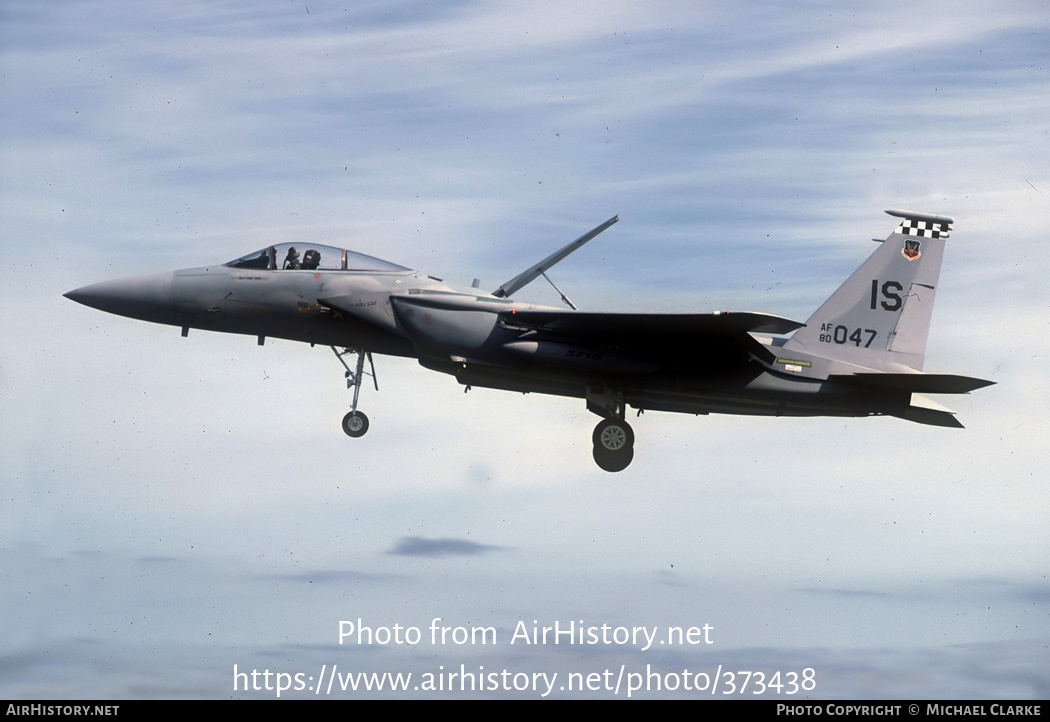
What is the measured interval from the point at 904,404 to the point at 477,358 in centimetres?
760

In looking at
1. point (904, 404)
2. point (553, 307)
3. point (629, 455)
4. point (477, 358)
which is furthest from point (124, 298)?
point (904, 404)

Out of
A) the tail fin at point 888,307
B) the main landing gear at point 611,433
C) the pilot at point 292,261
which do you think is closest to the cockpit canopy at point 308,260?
the pilot at point 292,261

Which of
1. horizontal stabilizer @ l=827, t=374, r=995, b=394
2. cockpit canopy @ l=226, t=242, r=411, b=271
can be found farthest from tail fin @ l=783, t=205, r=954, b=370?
cockpit canopy @ l=226, t=242, r=411, b=271

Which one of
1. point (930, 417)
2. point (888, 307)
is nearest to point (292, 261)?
point (888, 307)

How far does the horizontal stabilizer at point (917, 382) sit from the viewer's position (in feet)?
60.1

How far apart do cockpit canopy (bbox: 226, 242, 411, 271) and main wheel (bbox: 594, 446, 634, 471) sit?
473 cm

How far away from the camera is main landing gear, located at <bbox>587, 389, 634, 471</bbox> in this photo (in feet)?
63.7

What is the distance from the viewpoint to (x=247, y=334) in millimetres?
19406

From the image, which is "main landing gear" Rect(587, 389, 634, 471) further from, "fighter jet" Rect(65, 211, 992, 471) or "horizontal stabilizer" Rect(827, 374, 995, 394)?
"horizontal stabilizer" Rect(827, 374, 995, 394)

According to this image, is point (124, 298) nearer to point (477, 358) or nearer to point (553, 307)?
point (477, 358)

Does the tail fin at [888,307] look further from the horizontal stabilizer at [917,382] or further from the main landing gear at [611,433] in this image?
the main landing gear at [611,433]

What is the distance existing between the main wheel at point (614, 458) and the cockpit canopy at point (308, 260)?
4.73 meters

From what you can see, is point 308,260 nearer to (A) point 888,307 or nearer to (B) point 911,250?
(A) point 888,307

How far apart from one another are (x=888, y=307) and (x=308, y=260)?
10.6m
